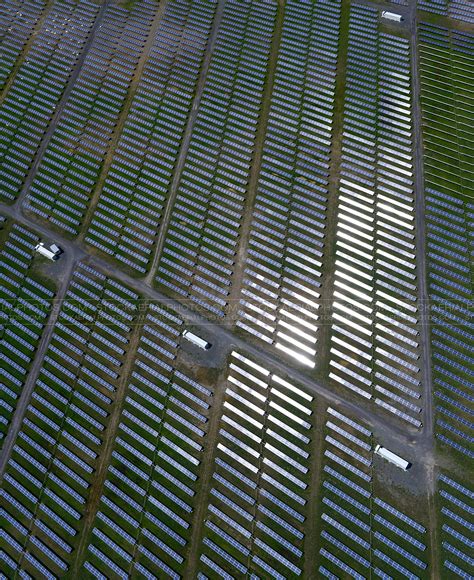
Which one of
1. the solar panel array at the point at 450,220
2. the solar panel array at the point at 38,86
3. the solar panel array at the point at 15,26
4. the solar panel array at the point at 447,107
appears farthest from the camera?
the solar panel array at the point at 15,26

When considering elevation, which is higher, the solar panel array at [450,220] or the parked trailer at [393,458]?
the solar panel array at [450,220]

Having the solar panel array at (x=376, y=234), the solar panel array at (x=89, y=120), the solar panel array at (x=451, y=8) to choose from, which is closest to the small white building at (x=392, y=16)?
the solar panel array at (x=376, y=234)

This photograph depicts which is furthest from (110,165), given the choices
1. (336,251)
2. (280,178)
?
(336,251)

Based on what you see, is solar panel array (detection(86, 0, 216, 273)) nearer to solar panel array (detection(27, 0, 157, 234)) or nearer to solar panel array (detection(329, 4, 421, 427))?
solar panel array (detection(27, 0, 157, 234))

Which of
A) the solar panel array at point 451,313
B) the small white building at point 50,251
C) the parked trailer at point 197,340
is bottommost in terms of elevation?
the parked trailer at point 197,340

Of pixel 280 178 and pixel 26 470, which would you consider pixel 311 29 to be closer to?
pixel 280 178

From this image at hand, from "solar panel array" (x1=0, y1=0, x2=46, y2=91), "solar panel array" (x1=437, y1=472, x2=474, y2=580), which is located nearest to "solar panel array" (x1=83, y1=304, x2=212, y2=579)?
"solar panel array" (x1=437, y1=472, x2=474, y2=580)

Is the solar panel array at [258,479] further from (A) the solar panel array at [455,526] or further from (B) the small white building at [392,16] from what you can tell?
(B) the small white building at [392,16]

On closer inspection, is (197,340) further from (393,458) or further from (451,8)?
(451,8)
